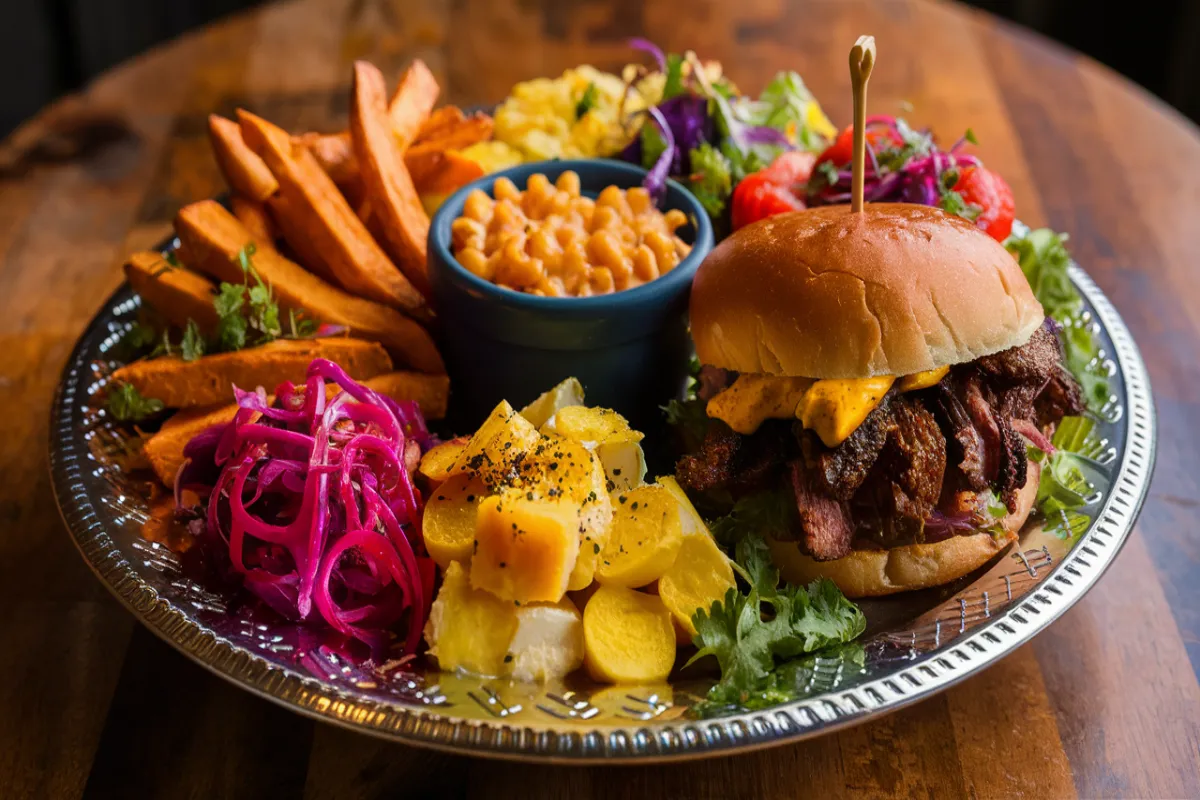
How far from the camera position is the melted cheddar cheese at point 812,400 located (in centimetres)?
221

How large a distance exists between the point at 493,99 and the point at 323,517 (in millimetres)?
2599

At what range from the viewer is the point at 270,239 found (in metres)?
2.96

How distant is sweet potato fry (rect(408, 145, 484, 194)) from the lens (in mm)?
3137

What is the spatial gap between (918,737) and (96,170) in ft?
11.3

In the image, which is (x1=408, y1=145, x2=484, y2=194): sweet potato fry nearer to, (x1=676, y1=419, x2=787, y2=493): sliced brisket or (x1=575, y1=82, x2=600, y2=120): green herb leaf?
(x1=575, y1=82, x2=600, y2=120): green herb leaf

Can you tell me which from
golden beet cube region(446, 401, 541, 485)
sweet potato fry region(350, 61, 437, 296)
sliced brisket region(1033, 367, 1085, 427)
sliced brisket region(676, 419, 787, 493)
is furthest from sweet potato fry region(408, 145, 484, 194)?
sliced brisket region(1033, 367, 1085, 427)

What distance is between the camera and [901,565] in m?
2.31

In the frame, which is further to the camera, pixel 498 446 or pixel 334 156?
pixel 334 156

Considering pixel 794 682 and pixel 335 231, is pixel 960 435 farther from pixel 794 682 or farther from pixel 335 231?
pixel 335 231

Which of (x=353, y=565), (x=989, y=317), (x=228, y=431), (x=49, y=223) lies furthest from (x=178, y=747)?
(x=49, y=223)

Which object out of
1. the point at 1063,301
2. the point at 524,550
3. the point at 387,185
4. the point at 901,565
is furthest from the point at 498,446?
the point at 1063,301

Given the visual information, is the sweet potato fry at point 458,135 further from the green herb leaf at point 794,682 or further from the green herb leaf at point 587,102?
the green herb leaf at point 794,682

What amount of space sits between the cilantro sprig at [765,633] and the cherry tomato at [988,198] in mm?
1269

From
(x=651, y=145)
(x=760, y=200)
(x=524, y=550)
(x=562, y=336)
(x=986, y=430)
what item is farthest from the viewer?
(x=651, y=145)
